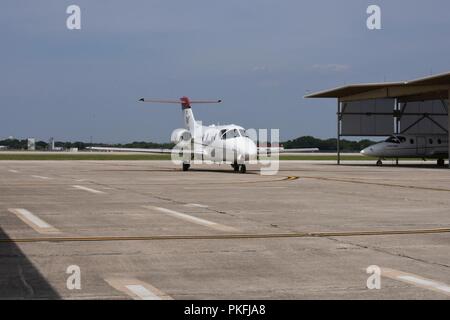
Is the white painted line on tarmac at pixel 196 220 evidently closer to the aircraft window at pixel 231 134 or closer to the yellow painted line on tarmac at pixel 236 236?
the yellow painted line on tarmac at pixel 236 236

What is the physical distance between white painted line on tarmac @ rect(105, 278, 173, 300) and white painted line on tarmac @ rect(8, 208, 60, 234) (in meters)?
4.58

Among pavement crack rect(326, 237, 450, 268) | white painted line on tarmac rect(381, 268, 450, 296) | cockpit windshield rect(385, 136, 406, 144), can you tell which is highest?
cockpit windshield rect(385, 136, 406, 144)

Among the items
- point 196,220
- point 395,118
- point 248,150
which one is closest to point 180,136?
point 248,150

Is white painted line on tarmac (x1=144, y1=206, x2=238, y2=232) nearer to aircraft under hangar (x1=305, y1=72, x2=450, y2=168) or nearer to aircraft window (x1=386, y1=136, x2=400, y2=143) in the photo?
aircraft under hangar (x1=305, y1=72, x2=450, y2=168)

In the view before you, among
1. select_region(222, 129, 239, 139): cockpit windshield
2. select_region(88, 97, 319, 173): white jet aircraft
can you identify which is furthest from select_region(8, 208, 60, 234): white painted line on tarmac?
select_region(222, 129, 239, 139): cockpit windshield

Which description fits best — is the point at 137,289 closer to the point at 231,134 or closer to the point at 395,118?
the point at 231,134

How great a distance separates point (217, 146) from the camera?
3853 cm

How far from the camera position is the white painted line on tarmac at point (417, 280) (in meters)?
7.60

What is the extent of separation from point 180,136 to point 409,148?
19260mm

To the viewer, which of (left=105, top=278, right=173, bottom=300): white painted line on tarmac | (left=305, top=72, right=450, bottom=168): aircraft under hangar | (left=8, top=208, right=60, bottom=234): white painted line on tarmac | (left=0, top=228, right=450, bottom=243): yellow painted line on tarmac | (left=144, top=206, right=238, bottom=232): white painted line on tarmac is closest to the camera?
(left=105, top=278, right=173, bottom=300): white painted line on tarmac

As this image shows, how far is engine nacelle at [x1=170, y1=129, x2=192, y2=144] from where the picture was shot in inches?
1729

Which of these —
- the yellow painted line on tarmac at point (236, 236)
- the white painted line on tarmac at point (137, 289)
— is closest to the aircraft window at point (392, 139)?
the yellow painted line on tarmac at point (236, 236)

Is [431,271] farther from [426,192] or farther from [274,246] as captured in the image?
[426,192]
